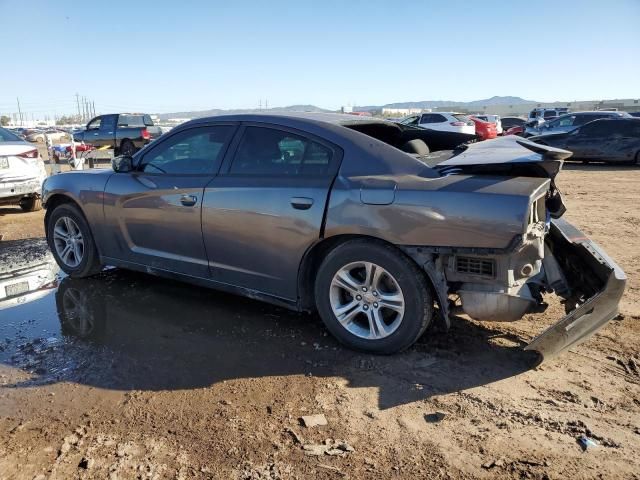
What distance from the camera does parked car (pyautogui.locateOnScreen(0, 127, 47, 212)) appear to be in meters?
8.30

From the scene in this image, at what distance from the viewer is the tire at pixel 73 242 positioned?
5148 mm

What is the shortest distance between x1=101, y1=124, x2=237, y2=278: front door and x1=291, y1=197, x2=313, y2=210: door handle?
86cm

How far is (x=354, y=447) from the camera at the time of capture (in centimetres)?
265

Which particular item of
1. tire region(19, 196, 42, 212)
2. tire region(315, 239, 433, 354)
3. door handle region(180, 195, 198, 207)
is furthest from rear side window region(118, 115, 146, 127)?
tire region(315, 239, 433, 354)

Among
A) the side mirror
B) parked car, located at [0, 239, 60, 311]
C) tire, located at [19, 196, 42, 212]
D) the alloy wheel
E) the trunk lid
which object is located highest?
the trunk lid

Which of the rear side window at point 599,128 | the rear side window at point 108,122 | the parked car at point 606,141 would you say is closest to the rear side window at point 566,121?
the parked car at point 606,141

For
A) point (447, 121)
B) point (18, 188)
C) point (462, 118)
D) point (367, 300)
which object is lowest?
point (367, 300)

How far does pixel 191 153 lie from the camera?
4430 millimetres

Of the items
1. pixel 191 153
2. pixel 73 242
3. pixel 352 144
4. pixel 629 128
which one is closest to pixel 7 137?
pixel 73 242

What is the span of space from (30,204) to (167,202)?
20.8 feet

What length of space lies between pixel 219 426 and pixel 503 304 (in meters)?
1.85

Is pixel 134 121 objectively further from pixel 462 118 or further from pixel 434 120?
pixel 462 118

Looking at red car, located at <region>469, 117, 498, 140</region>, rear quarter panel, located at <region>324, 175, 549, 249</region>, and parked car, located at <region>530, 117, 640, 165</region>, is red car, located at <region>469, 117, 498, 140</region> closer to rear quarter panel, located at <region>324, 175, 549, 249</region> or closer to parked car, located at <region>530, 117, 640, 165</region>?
parked car, located at <region>530, 117, 640, 165</region>

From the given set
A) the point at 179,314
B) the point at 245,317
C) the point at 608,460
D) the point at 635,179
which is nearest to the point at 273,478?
the point at 608,460
